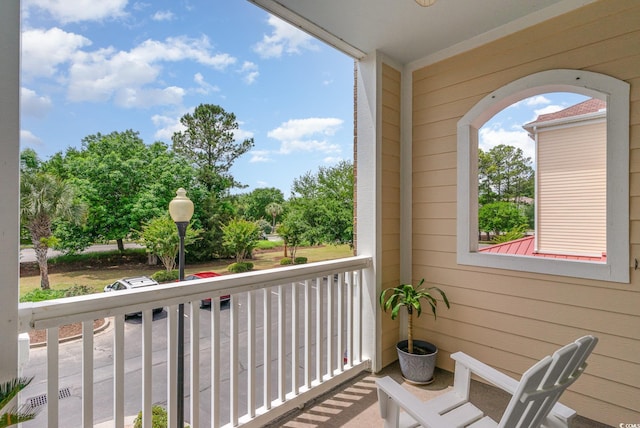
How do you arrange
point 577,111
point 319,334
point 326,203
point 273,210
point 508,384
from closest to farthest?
point 508,384
point 319,334
point 273,210
point 326,203
point 577,111

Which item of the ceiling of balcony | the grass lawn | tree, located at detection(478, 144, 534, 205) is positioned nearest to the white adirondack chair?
the grass lawn

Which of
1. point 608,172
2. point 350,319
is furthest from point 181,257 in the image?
point 608,172

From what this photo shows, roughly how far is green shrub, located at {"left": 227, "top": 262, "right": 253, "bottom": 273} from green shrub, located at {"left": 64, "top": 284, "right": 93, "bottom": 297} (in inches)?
33.9

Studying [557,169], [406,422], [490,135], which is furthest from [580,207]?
[406,422]

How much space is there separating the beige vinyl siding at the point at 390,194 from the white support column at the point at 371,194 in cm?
8

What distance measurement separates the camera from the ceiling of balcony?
2061mm

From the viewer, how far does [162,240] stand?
201cm

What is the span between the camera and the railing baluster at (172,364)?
1550 mm

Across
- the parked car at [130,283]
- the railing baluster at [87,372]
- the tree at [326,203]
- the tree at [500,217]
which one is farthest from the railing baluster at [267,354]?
the tree at [500,217]

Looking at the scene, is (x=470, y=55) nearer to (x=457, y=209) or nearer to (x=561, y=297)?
(x=457, y=209)

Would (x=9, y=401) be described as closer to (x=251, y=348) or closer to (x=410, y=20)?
(x=251, y=348)

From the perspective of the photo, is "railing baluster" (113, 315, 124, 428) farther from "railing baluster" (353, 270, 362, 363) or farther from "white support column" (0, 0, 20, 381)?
"railing baluster" (353, 270, 362, 363)

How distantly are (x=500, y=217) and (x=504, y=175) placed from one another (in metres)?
0.51

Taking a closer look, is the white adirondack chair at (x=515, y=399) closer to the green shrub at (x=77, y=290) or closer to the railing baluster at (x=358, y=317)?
→ the railing baluster at (x=358, y=317)
